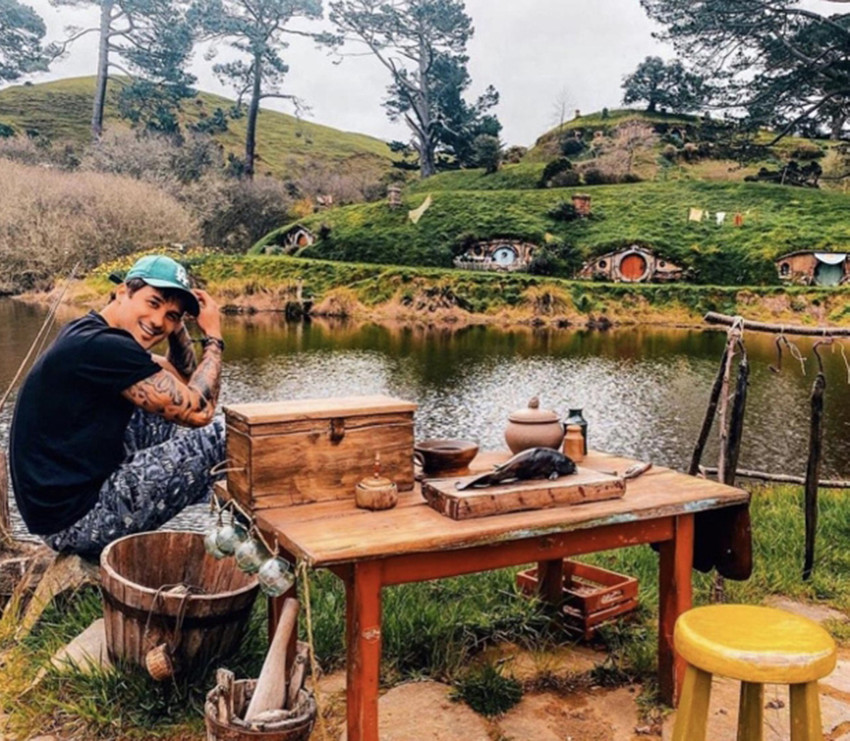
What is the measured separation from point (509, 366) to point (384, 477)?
1520cm

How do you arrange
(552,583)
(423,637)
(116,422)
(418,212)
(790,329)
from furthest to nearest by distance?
(418,212), (790,329), (552,583), (423,637), (116,422)

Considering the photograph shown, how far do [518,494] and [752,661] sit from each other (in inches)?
34.5

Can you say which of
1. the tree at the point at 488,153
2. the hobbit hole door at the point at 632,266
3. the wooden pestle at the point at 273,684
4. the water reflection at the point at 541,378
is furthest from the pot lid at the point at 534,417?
the tree at the point at 488,153

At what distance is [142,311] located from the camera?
3.65 meters

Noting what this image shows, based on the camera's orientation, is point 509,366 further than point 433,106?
No

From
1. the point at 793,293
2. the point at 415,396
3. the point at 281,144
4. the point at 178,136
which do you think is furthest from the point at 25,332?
the point at 281,144

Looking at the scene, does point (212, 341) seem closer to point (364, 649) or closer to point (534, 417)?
point (534, 417)

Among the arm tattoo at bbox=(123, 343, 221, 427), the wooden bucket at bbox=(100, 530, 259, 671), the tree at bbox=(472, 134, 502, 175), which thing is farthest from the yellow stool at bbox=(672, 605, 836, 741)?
the tree at bbox=(472, 134, 502, 175)

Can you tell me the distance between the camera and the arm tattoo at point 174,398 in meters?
3.37

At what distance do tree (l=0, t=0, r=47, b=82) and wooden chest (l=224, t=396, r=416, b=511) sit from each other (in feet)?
161

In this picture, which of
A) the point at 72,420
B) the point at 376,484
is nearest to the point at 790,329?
the point at 376,484

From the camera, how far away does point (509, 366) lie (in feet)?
59.4

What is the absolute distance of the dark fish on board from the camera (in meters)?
2.92

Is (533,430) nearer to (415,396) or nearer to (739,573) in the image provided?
(739,573)
